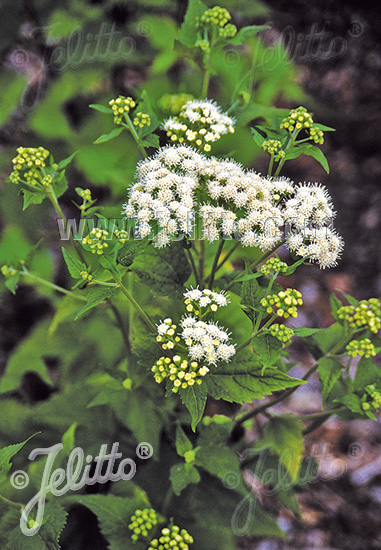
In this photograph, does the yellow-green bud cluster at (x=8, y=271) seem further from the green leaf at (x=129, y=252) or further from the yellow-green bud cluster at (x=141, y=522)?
the yellow-green bud cluster at (x=141, y=522)

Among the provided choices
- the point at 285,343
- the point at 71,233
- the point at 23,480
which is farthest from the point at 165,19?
the point at 23,480

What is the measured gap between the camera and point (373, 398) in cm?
183

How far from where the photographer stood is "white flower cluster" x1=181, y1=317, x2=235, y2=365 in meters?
1.52

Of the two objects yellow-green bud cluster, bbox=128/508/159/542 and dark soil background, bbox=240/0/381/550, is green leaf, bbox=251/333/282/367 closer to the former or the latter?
yellow-green bud cluster, bbox=128/508/159/542

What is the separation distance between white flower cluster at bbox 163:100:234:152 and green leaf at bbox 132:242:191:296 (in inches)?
16.0

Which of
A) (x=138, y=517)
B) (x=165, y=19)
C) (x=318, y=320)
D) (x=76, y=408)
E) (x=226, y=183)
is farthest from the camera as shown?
(x=318, y=320)

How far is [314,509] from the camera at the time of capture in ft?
11.1

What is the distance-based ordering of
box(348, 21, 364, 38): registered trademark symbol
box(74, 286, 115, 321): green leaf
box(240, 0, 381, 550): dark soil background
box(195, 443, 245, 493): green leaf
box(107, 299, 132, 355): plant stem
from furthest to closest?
box(348, 21, 364, 38): registered trademark symbol → box(240, 0, 381, 550): dark soil background → box(107, 299, 132, 355): plant stem → box(195, 443, 245, 493): green leaf → box(74, 286, 115, 321): green leaf

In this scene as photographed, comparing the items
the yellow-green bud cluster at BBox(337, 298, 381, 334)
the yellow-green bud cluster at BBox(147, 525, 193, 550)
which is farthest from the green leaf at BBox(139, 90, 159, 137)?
the yellow-green bud cluster at BBox(147, 525, 193, 550)

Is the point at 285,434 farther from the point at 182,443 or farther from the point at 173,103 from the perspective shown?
the point at 173,103

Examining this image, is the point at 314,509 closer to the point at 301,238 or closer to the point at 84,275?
the point at 301,238

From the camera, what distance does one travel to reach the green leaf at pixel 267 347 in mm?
1482

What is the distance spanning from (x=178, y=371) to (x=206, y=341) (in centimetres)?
15

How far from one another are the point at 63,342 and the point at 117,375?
1289mm
